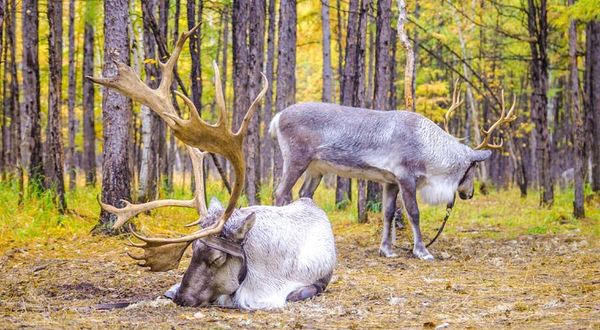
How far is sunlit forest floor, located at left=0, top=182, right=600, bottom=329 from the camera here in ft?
14.4

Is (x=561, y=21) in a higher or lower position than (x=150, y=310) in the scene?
higher

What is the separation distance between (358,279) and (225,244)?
2058 mm

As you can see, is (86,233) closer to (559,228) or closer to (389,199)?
(389,199)

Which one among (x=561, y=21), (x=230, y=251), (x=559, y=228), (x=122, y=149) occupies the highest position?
(x=561, y=21)

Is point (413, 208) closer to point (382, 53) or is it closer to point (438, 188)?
point (438, 188)

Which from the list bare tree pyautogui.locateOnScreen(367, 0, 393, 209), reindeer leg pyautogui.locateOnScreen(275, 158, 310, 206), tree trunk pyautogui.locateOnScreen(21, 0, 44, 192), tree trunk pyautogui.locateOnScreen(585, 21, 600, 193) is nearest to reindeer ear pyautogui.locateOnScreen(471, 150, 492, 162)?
bare tree pyautogui.locateOnScreen(367, 0, 393, 209)

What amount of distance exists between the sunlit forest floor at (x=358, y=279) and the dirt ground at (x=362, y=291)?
10 millimetres

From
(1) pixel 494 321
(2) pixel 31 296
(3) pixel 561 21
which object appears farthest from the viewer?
(3) pixel 561 21

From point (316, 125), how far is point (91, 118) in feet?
28.8

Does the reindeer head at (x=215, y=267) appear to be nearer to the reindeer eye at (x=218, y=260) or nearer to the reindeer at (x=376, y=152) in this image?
the reindeer eye at (x=218, y=260)

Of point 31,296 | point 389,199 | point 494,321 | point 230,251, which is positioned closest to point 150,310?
point 230,251

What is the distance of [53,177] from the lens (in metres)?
11.4

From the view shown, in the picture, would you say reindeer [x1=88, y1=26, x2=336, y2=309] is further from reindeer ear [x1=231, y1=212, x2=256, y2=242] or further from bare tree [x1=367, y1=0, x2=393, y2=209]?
bare tree [x1=367, y1=0, x2=393, y2=209]

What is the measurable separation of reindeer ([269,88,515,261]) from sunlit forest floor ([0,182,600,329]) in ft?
3.16
